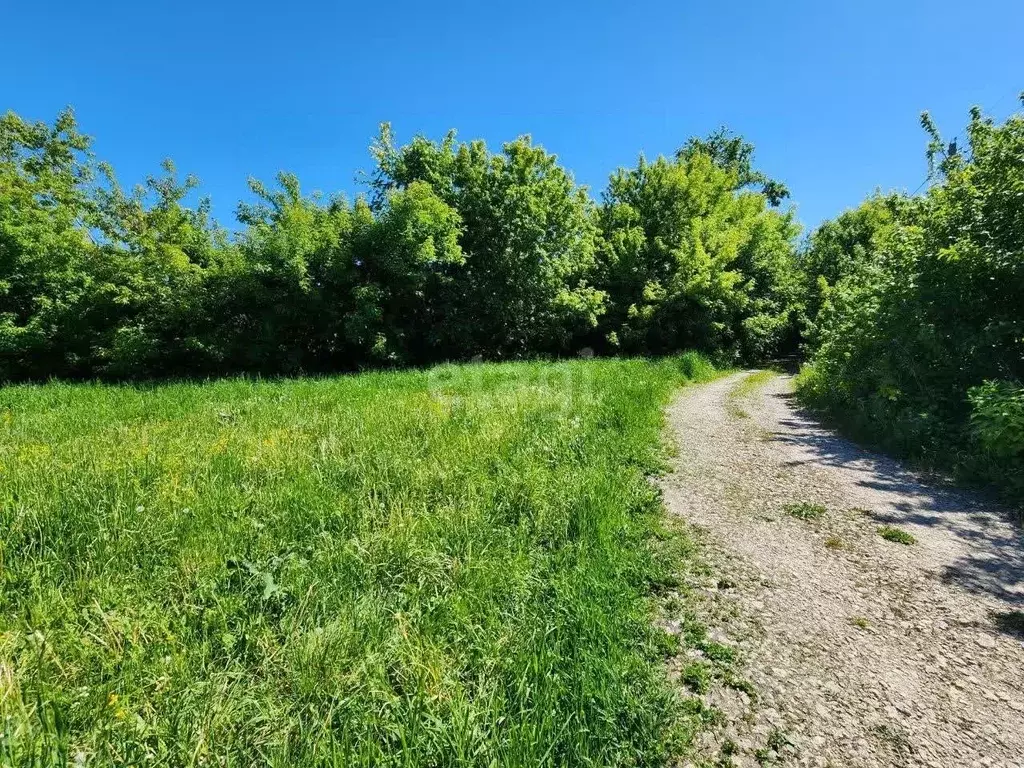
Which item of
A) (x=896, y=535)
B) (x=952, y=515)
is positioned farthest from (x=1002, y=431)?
(x=896, y=535)

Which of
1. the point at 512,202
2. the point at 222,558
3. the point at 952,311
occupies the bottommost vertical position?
the point at 222,558

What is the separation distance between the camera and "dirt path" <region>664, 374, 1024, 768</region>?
7.50 ft

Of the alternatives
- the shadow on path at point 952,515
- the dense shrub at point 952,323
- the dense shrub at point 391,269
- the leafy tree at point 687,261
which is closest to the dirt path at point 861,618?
the shadow on path at point 952,515

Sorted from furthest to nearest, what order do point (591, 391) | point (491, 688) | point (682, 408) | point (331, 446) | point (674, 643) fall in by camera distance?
point (682, 408), point (591, 391), point (331, 446), point (674, 643), point (491, 688)

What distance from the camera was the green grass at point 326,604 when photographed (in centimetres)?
202

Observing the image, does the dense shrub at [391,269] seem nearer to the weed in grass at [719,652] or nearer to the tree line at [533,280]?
the tree line at [533,280]

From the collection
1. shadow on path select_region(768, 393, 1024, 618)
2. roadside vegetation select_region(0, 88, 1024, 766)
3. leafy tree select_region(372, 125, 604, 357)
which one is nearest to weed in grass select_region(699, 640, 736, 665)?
roadside vegetation select_region(0, 88, 1024, 766)

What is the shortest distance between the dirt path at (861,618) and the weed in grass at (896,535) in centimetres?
9

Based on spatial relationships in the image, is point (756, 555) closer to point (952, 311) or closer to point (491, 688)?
point (491, 688)

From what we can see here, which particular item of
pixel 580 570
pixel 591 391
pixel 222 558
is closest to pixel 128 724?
pixel 222 558

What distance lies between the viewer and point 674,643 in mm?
2934

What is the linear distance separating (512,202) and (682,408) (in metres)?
13.2

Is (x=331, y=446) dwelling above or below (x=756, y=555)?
above

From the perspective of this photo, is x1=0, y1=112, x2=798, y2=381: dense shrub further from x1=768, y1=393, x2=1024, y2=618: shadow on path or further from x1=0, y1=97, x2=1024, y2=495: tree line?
x1=768, y1=393, x2=1024, y2=618: shadow on path
